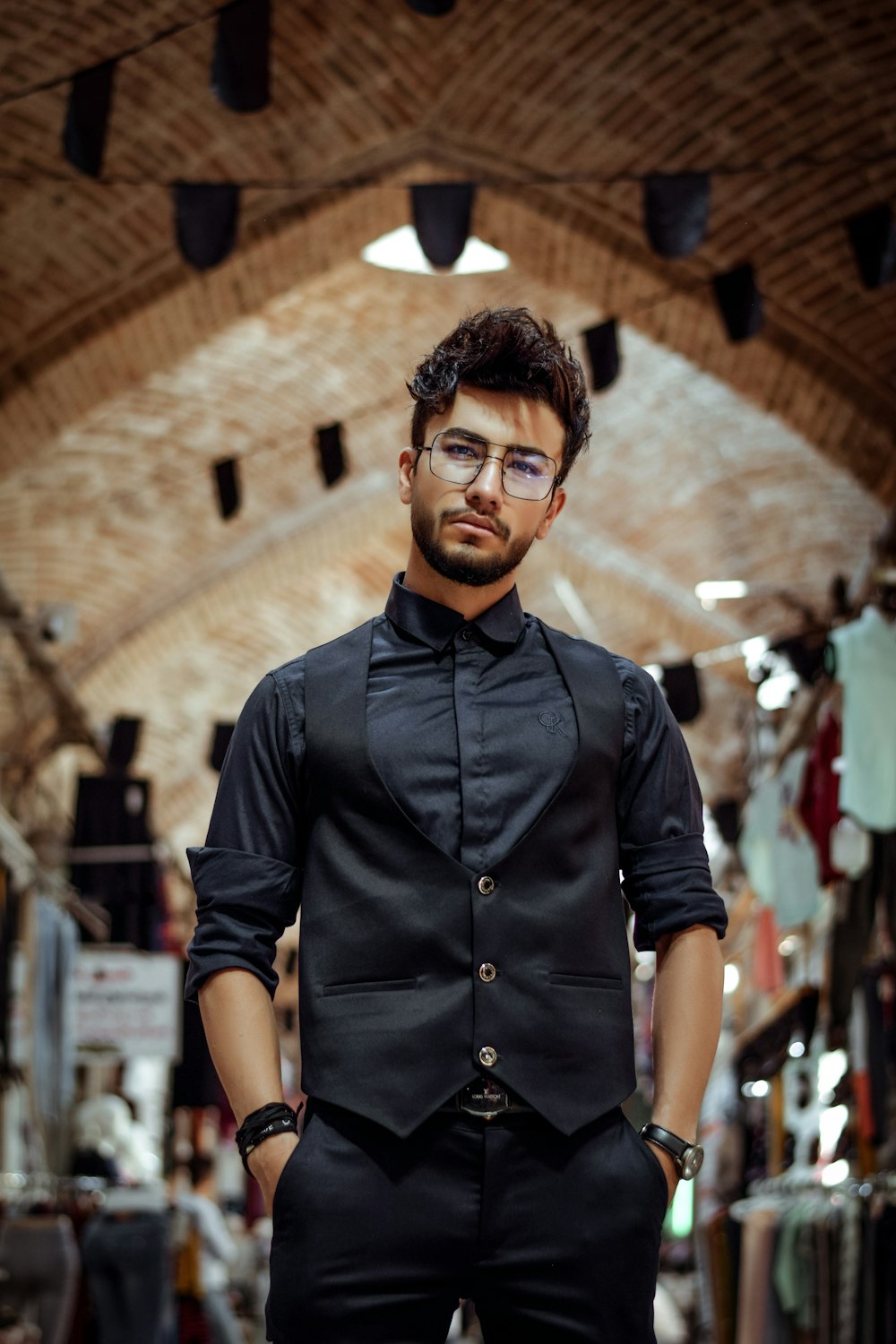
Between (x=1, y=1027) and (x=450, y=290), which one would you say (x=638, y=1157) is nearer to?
(x=1, y=1027)

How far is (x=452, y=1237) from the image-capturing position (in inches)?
78.4

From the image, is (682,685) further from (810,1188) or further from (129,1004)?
(129,1004)

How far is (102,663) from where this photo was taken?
1393 centimetres

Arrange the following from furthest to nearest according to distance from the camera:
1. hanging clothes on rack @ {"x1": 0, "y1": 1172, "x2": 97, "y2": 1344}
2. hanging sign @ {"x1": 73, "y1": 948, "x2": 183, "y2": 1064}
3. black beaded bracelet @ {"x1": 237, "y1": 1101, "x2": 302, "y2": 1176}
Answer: hanging sign @ {"x1": 73, "y1": 948, "x2": 183, "y2": 1064}
hanging clothes on rack @ {"x1": 0, "y1": 1172, "x2": 97, "y2": 1344}
black beaded bracelet @ {"x1": 237, "y1": 1101, "x2": 302, "y2": 1176}

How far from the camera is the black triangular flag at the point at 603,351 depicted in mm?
8203

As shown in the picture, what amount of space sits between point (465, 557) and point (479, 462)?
0.39 feet

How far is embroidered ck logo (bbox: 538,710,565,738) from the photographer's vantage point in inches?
87.6

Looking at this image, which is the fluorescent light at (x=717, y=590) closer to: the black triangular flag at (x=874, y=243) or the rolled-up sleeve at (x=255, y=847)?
the black triangular flag at (x=874, y=243)

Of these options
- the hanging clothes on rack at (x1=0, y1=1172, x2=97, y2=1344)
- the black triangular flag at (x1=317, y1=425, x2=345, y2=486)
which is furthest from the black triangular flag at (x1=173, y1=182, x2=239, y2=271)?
the hanging clothes on rack at (x1=0, y1=1172, x2=97, y2=1344)

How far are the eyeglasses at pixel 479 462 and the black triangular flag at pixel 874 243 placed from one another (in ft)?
17.3

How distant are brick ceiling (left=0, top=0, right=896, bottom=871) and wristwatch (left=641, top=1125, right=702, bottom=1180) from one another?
554 centimetres

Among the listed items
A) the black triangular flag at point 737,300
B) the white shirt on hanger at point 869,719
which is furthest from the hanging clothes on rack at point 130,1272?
the black triangular flag at point 737,300

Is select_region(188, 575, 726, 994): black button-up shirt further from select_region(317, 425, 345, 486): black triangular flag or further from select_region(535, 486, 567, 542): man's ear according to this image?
select_region(317, 425, 345, 486): black triangular flag

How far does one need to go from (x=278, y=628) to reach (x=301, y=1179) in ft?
49.6
